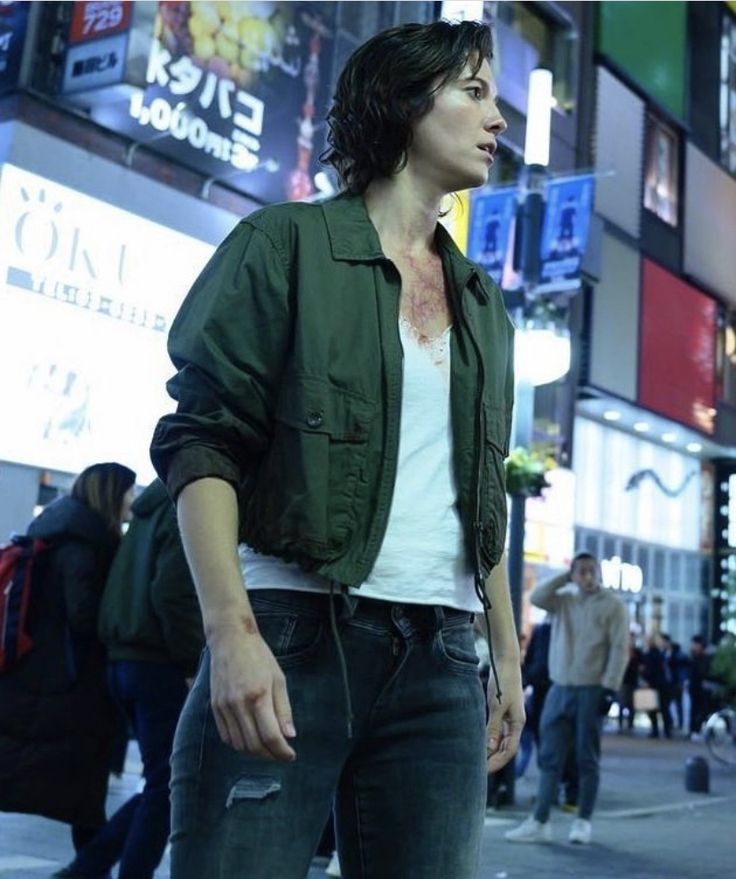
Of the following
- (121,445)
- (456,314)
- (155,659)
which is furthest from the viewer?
(121,445)

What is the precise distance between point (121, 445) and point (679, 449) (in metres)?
21.1

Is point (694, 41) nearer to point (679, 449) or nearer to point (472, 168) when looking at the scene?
point (679, 449)

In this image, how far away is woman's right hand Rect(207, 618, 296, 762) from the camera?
167 cm

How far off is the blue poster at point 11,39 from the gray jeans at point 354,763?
13393 mm

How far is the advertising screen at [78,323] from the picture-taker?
13641 mm

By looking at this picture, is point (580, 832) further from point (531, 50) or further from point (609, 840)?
point (531, 50)

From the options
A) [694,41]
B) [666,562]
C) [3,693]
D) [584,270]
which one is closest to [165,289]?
[584,270]

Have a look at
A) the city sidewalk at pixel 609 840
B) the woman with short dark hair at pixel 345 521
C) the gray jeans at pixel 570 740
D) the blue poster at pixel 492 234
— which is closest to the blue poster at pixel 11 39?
the blue poster at pixel 492 234

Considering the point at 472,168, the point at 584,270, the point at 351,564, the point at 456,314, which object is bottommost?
the point at 351,564

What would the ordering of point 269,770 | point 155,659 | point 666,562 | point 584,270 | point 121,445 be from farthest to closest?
point 666,562 < point 584,270 < point 121,445 < point 155,659 < point 269,770

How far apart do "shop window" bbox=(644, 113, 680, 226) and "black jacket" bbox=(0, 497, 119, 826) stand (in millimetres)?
25930

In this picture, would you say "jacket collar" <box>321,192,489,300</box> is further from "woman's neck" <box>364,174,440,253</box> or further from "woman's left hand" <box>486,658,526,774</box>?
"woman's left hand" <box>486,658,526,774</box>

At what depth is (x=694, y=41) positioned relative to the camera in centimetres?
3344

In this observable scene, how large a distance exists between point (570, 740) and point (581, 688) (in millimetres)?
411
